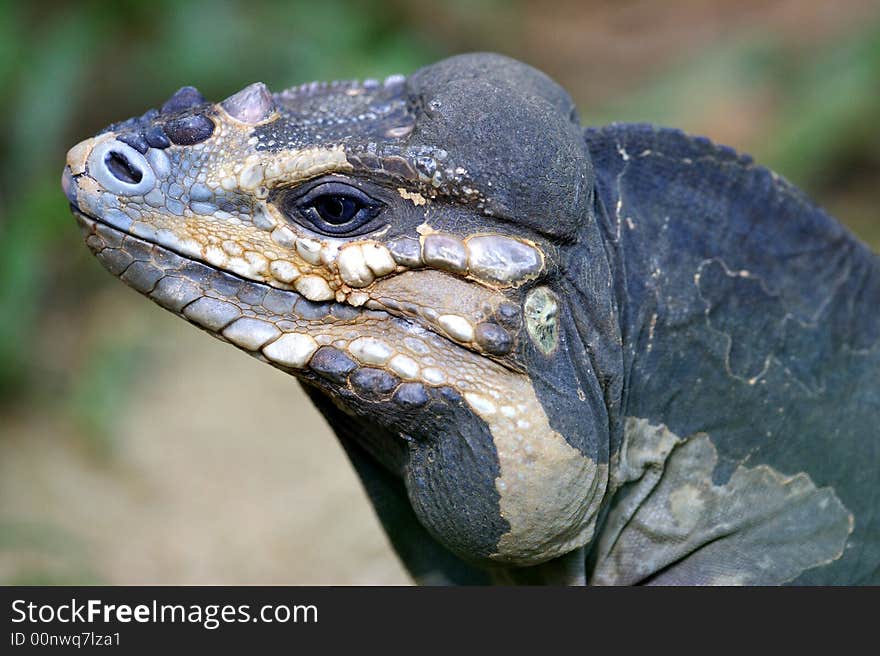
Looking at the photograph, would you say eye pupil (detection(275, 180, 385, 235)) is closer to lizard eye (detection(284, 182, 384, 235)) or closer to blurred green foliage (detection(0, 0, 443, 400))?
lizard eye (detection(284, 182, 384, 235))

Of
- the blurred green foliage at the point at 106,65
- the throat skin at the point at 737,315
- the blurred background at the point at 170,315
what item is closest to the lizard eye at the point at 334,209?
the throat skin at the point at 737,315

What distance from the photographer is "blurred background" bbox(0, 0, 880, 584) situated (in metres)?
6.67

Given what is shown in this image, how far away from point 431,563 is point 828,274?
1795 millimetres

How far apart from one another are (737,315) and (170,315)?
635 centimetres

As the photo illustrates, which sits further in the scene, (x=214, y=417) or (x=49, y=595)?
(x=214, y=417)

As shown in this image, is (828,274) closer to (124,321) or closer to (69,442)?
(69,442)

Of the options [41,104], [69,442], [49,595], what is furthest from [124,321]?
[49,595]

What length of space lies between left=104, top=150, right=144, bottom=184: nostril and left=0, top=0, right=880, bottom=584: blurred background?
317 cm

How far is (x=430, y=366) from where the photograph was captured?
3.04 metres

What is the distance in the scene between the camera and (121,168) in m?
3.12

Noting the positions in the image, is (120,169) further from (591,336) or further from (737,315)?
(737,315)

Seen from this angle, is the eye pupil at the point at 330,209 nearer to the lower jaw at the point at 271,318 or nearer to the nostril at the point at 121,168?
the lower jaw at the point at 271,318

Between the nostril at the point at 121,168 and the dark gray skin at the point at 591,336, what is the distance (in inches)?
3.1

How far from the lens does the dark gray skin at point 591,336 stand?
3.06 m
